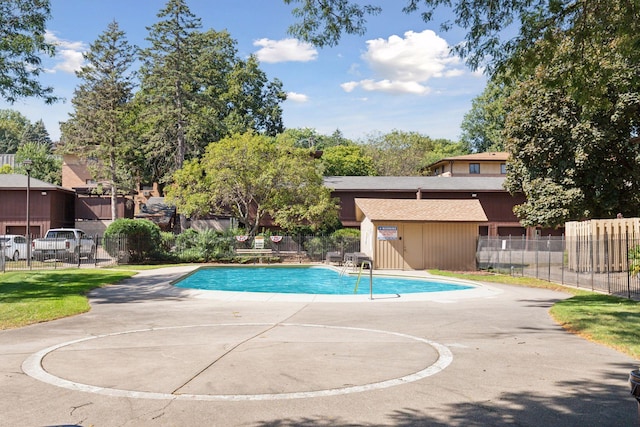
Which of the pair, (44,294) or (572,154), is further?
(572,154)

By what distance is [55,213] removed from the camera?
41500 millimetres

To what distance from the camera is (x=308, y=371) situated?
7492mm

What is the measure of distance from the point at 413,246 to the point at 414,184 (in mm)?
14737

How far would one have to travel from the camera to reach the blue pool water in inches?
898

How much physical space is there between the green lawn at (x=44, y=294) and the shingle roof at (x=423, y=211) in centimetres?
1343

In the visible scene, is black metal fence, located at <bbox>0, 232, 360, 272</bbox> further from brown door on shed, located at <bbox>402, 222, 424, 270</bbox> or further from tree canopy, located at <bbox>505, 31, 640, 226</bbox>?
tree canopy, located at <bbox>505, 31, 640, 226</bbox>

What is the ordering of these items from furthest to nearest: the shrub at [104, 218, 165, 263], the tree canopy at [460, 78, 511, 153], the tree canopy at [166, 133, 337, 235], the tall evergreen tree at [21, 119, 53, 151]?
1. the tall evergreen tree at [21, 119, 53, 151]
2. the tree canopy at [460, 78, 511, 153]
3. the tree canopy at [166, 133, 337, 235]
4. the shrub at [104, 218, 165, 263]

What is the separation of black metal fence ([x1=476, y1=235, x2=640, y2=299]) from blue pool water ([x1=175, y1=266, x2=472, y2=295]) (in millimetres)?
4766

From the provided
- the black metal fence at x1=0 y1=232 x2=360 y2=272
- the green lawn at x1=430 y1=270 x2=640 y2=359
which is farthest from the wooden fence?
the black metal fence at x1=0 y1=232 x2=360 y2=272

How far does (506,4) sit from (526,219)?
22.1m

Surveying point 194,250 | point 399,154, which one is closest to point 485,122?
point 399,154

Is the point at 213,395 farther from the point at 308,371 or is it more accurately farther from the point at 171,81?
the point at 171,81

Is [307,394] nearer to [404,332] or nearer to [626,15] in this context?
[404,332]

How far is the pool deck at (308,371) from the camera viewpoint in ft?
18.7
